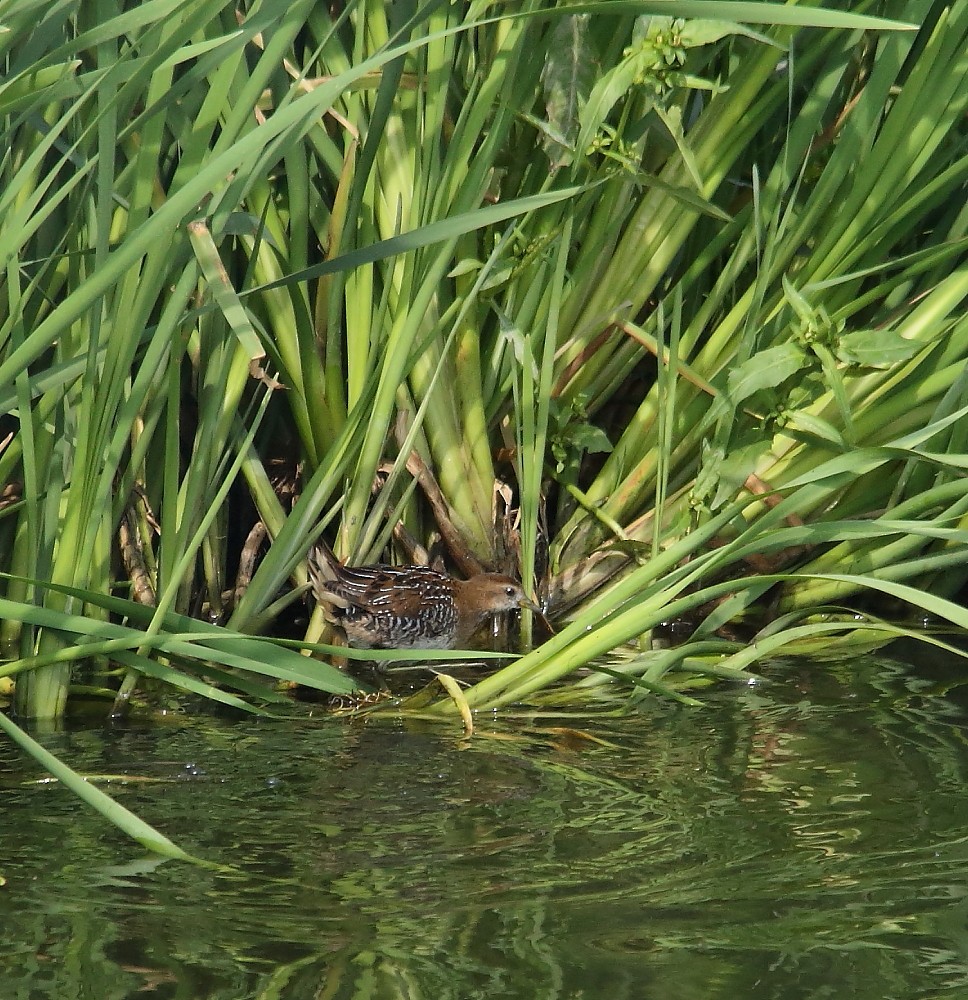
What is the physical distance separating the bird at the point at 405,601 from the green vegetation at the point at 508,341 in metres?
0.10

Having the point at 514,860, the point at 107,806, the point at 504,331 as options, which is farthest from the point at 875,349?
the point at 107,806

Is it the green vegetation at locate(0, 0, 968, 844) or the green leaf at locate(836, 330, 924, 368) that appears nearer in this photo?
the green vegetation at locate(0, 0, 968, 844)

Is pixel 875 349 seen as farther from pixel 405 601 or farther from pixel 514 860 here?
pixel 514 860

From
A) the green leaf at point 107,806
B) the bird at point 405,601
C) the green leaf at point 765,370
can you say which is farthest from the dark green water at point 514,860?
the green leaf at point 765,370

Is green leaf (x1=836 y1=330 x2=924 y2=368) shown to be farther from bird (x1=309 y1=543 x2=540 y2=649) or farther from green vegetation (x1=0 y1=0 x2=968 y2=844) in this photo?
bird (x1=309 y1=543 x2=540 y2=649)

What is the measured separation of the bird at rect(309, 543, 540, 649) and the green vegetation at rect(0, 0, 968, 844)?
0.33 feet

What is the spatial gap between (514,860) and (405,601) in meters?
1.58

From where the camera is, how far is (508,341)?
395cm

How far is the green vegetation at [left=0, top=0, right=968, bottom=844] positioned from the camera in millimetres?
3223

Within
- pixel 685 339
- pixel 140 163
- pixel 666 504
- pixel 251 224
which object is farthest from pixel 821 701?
pixel 140 163

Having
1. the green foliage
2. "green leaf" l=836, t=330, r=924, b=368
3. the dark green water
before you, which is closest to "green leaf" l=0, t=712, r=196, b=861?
the dark green water

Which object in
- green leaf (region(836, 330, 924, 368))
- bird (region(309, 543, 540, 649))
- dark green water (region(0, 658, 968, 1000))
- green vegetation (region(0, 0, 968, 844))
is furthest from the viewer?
bird (region(309, 543, 540, 649))

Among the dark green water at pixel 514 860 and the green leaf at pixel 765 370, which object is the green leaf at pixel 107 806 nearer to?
the dark green water at pixel 514 860

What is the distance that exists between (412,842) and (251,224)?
4.45 ft
